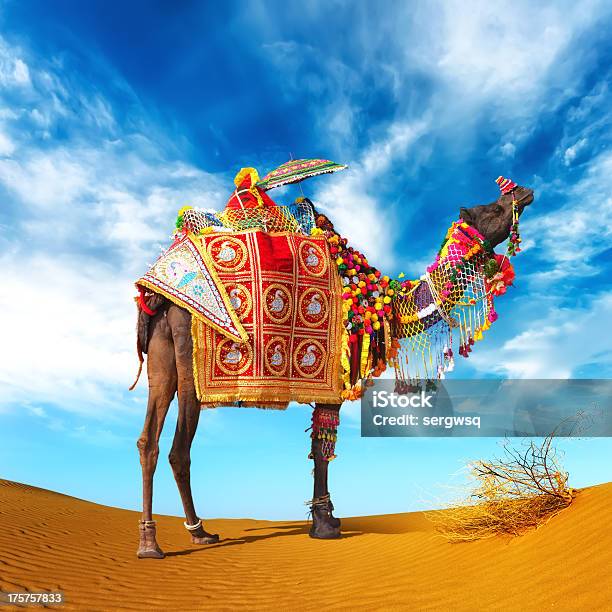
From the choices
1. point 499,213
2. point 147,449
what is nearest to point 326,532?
point 147,449

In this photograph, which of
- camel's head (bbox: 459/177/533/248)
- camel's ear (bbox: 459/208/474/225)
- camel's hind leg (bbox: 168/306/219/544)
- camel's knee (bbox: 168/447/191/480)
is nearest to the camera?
camel's hind leg (bbox: 168/306/219/544)

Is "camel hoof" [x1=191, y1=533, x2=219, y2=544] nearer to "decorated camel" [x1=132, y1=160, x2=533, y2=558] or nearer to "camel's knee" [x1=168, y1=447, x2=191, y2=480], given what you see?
"decorated camel" [x1=132, y1=160, x2=533, y2=558]

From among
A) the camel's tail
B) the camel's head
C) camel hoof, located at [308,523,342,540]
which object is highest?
the camel's head

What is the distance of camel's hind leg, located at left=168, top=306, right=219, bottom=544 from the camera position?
7051 mm

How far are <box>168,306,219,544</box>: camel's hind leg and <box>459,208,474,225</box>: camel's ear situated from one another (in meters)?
3.91

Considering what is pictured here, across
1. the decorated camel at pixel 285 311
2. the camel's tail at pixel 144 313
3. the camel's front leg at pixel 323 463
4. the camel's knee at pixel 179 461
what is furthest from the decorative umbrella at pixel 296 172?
the camel's knee at pixel 179 461

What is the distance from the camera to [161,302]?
7.21 metres

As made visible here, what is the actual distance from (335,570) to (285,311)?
309 cm

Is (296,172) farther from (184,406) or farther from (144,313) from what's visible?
(184,406)

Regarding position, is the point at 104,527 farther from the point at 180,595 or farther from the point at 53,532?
the point at 180,595

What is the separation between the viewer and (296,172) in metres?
8.62

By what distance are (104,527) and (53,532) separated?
1551mm

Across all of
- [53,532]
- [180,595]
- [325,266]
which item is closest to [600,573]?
[180,595]

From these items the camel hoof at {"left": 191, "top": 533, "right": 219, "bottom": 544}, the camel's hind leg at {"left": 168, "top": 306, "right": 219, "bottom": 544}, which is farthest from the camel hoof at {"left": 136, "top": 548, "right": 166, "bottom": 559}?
the camel hoof at {"left": 191, "top": 533, "right": 219, "bottom": 544}
